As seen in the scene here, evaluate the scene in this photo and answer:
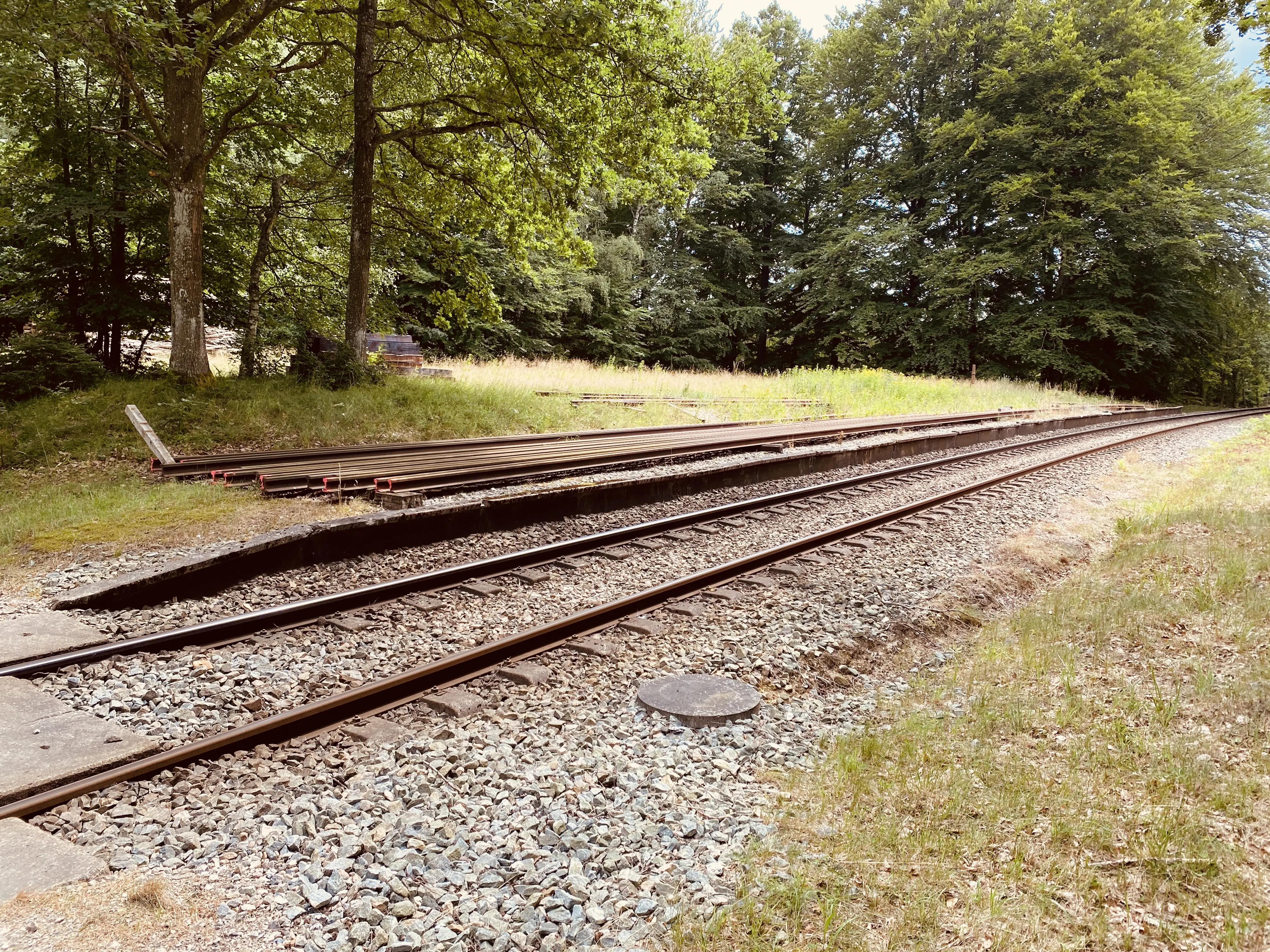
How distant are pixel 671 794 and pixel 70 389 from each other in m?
12.5

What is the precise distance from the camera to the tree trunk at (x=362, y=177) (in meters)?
13.2

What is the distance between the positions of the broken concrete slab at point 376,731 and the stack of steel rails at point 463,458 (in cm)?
481

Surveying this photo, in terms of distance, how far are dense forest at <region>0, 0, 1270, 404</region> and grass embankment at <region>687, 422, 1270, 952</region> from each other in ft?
34.1

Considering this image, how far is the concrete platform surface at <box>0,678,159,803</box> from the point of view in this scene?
3295 mm

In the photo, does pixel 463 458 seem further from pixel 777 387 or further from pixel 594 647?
pixel 777 387

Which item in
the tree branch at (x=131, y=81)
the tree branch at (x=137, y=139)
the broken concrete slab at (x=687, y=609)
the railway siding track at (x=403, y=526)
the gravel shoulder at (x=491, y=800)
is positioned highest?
the tree branch at (x=131, y=81)

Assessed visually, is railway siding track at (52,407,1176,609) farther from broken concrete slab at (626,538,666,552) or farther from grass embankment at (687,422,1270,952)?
grass embankment at (687,422,1270,952)

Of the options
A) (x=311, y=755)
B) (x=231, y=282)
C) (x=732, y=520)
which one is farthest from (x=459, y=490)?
(x=231, y=282)

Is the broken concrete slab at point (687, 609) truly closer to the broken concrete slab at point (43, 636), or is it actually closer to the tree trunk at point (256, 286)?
the broken concrete slab at point (43, 636)

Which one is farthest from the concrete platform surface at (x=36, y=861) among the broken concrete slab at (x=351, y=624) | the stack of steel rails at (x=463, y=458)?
the stack of steel rails at (x=463, y=458)

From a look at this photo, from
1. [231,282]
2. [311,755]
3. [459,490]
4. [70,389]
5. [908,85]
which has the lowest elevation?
[311,755]

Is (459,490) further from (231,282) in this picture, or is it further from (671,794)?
(231,282)

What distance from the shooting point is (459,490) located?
912cm

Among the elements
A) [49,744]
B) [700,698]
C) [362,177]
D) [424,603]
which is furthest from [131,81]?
[700,698]
